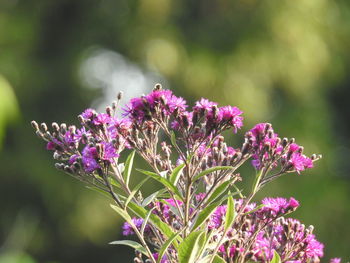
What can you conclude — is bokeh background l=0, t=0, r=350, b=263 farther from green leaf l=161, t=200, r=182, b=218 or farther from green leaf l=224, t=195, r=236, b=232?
green leaf l=224, t=195, r=236, b=232

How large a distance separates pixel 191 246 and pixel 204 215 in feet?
0.30

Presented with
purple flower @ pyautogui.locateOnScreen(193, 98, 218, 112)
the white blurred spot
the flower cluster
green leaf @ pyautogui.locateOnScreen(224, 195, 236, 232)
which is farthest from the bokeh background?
green leaf @ pyautogui.locateOnScreen(224, 195, 236, 232)

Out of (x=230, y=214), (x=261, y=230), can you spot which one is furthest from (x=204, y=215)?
(x=261, y=230)

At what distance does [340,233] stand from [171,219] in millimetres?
9247

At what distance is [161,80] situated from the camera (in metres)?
10.4

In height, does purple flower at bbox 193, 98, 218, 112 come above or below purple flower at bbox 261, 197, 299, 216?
above

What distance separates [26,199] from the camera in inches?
441

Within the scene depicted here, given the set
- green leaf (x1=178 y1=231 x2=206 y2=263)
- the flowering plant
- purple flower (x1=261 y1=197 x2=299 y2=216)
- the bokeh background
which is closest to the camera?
green leaf (x1=178 y1=231 x2=206 y2=263)

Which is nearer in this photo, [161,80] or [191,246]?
[191,246]

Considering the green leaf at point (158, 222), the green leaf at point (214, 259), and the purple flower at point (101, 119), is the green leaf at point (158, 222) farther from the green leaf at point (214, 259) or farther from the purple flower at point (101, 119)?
the purple flower at point (101, 119)

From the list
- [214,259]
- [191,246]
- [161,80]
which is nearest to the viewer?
[191,246]

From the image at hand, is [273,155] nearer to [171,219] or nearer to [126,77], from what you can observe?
[171,219]

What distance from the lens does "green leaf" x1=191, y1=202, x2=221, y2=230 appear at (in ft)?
5.97

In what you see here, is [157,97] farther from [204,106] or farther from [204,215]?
[204,215]
